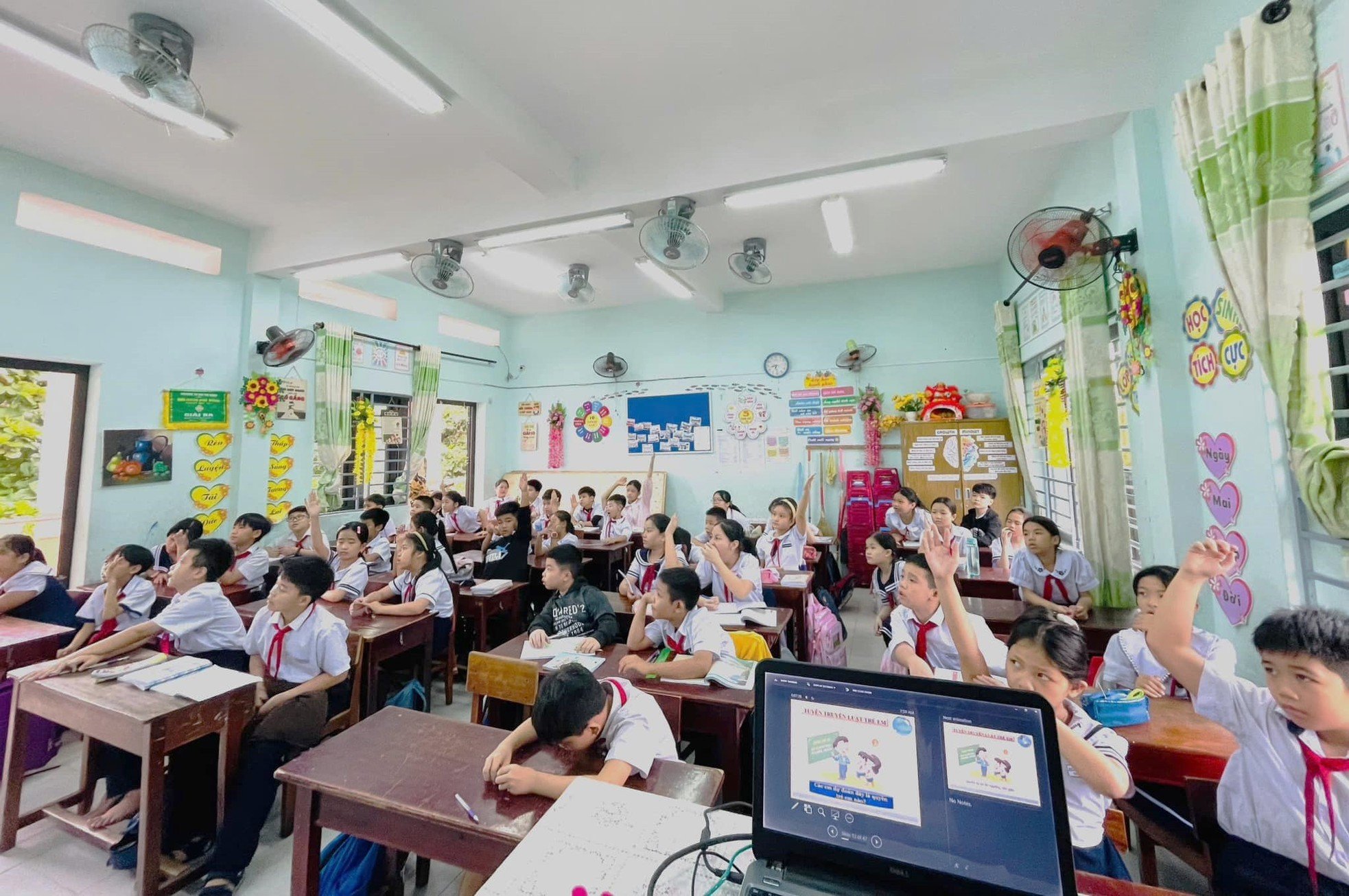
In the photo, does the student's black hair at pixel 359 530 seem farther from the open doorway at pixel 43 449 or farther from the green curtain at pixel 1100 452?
the green curtain at pixel 1100 452

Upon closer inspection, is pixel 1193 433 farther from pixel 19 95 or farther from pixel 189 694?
pixel 19 95

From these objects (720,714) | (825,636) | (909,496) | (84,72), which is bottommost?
(825,636)

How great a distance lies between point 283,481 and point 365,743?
15.8 feet

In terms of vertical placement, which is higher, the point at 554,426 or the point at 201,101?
the point at 201,101

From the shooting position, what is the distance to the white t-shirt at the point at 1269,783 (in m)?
1.06

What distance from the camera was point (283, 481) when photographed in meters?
5.17

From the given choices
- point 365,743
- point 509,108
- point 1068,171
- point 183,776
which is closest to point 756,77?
point 509,108

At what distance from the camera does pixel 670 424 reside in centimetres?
739

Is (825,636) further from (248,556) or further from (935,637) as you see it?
(248,556)

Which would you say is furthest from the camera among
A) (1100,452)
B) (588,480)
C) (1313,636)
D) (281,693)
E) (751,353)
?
(588,480)

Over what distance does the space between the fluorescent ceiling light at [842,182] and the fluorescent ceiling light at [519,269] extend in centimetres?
277

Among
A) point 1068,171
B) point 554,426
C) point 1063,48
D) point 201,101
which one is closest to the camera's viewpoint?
point 201,101

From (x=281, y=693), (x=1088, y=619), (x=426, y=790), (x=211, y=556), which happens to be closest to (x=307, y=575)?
(x=281, y=693)

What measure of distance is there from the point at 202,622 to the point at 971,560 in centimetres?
457
